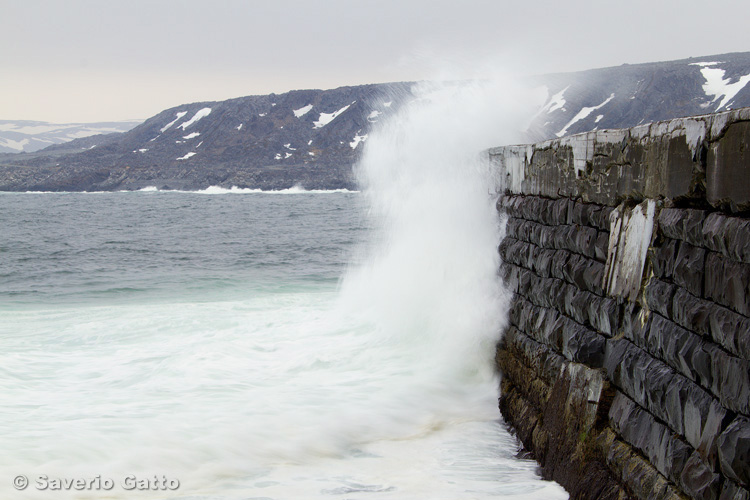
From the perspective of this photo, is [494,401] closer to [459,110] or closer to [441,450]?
[441,450]

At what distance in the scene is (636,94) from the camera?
90.3 metres

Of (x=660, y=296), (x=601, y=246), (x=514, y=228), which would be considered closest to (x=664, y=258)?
(x=660, y=296)

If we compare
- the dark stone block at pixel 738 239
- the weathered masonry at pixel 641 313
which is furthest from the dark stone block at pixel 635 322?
the dark stone block at pixel 738 239

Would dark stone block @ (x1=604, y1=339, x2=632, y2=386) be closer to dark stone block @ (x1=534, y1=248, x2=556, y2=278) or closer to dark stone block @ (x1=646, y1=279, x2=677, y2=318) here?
dark stone block @ (x1=646, y1=279, x2=677, y2=318)

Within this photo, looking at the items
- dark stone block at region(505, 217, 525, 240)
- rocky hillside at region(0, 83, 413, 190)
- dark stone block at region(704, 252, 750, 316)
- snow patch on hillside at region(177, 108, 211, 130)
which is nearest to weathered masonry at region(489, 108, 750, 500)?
dark stone block at region(704, 252, 750, 316)

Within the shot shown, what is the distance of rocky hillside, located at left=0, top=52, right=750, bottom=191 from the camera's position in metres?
83.0

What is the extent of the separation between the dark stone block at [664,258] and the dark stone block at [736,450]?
0.78 metres

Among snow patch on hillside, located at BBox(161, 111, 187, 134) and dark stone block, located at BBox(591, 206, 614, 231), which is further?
snow patch on hillside, located at BBox(161, 111, 187, 134)

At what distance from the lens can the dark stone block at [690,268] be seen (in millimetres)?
2762

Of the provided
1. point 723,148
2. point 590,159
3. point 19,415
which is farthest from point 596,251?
point 19,415

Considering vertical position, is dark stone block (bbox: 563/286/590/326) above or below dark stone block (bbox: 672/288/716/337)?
below

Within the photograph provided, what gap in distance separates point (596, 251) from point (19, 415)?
458cm

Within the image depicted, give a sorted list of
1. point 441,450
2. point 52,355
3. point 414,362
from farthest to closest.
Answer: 1. point 52,355
2. point 414,362
3. point 441,450

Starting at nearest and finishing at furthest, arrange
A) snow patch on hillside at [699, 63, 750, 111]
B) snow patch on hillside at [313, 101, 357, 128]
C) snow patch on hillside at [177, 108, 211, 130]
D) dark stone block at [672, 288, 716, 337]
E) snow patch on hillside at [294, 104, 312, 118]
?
dark stone block at [672, 288, 716, 337] < snow patch on hillside at [699, 63, 750, 111] < snow patch on hillside at [313, 101, 357, 128] < snow patch on hillside at [294, 104, 312, 118] < snow patch on hillside at [177, 108, 211, 130]
